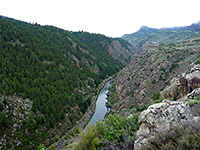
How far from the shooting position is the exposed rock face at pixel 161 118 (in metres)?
9.16

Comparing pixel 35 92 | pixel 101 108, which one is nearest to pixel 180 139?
pixel 35 92

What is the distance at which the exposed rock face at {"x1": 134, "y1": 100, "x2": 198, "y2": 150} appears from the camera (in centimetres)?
916

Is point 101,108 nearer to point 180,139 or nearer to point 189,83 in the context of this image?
point 189,83

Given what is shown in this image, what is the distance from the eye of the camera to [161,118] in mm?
9641

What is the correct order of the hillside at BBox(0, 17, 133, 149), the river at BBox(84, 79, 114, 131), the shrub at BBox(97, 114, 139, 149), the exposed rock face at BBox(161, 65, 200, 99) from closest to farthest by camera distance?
the shrub at BBox(97, 114, 139, 149) → the exposed rock face at BBox(161, 65, 200, 99) → the hillside at BBox(0, 17, 133, 149) → the river at BBox(84, 79, 114, 131)

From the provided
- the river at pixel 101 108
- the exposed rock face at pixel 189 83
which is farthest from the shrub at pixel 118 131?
the river at pixel 101 108

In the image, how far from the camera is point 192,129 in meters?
6.57

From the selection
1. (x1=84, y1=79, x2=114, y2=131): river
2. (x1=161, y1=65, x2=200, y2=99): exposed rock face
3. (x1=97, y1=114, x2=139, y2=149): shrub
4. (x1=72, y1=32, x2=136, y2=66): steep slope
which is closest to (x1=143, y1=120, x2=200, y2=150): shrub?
(x1=97, y1=114, x2=139, y2=149): shrub

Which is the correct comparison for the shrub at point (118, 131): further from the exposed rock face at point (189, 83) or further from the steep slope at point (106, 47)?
the steep slope at point (106, 47)

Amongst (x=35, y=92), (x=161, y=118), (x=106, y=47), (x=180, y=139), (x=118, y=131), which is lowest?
(x=118, y=131)

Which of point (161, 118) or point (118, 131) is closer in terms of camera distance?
point (161, 118)

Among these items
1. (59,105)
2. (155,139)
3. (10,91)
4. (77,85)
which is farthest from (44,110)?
(155,139)

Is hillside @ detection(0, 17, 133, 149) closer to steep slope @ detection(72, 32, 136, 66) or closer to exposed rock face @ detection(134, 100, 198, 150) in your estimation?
exposed rock face @ detection(134, 100, 198, 150)

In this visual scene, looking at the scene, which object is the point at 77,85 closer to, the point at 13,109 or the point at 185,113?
the point at 13,109
